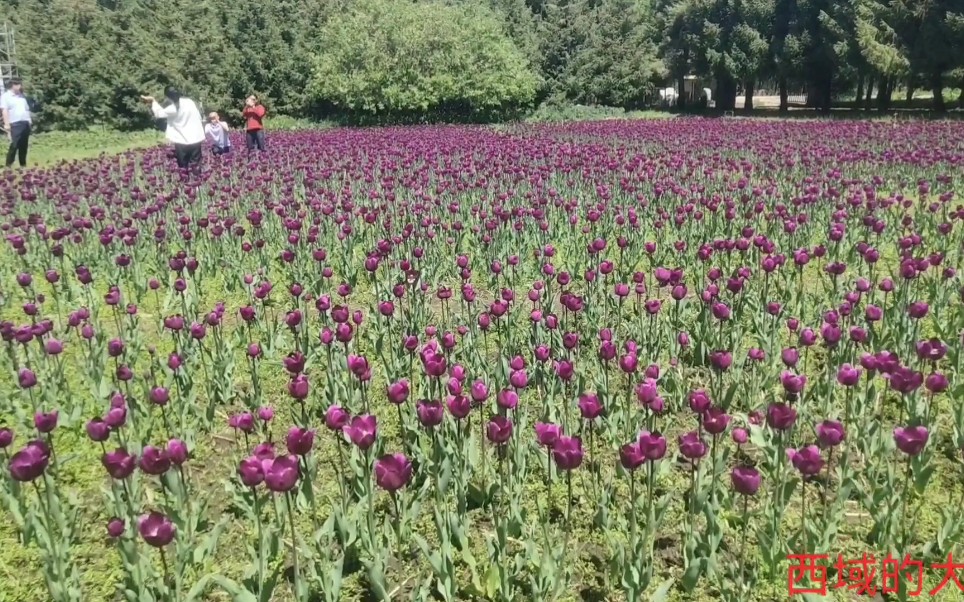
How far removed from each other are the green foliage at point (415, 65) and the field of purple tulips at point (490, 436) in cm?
2697

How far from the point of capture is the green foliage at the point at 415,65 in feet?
111

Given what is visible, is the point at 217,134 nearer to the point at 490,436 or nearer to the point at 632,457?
the point at 490,436

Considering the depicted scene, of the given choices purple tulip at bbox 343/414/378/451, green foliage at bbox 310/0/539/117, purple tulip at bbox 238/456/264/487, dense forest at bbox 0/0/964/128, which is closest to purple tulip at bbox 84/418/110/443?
purple tulip at bbox 238/456/264/487

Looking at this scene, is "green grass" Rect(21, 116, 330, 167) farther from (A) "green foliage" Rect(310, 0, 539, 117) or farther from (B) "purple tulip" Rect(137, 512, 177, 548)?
(B) "purple tulip" Rect(137, 512, 177, 548)

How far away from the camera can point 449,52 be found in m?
34.7

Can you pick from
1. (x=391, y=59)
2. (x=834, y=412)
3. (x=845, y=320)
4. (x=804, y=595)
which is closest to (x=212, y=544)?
(x=804, y=595)

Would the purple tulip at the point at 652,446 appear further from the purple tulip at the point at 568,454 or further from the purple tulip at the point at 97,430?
the purple tulip at the point at 97,430

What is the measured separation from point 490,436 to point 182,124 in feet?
41.0

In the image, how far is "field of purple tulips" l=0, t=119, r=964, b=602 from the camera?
314 cm

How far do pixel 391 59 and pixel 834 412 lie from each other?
3238 centimetres

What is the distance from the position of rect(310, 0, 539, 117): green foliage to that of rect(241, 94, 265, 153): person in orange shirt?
1614cm

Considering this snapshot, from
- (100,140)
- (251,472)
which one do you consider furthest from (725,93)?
(251,472)

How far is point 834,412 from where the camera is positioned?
4.52m

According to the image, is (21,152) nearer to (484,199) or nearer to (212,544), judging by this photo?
(484,199)
